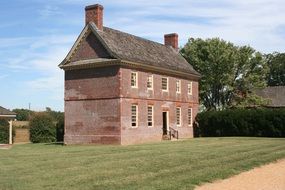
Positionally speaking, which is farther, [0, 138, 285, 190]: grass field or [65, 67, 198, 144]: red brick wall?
[65, 67, 198, 144]: red brick wall

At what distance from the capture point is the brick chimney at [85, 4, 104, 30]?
35.0m

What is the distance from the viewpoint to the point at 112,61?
109 feet

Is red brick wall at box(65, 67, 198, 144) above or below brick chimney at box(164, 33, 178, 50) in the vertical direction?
below

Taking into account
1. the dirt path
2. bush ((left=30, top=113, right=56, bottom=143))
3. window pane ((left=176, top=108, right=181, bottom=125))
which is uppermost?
window pane ((left=176, top=108, right=181, bottom=125))

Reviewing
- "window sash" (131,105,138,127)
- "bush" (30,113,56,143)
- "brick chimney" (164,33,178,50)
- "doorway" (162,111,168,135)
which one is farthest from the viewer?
"brick chimney" (164,33,178,50)

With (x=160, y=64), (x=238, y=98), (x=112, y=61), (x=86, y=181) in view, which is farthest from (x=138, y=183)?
(x=238, y=98)

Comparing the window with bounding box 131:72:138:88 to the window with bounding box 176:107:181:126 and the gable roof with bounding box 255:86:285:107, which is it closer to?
the window with bounding box 176:107:181:126

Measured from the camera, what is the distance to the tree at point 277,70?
83.3 m

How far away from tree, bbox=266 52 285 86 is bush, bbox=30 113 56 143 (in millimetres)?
51896

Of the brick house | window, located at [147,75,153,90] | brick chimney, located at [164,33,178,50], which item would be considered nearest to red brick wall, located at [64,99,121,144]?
the brick house

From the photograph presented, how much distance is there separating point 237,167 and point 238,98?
41563mm

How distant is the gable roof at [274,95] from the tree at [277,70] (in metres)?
22.1

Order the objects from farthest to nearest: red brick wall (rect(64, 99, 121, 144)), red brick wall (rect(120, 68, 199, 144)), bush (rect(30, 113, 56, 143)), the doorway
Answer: bush (rect(30, 113, 56, 143)) → the doorway → red brick wall (rect(120, 68, 199, 144)) → red brick wall (rect(64, 99, 121, 144))

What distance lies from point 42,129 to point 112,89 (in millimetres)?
12762
